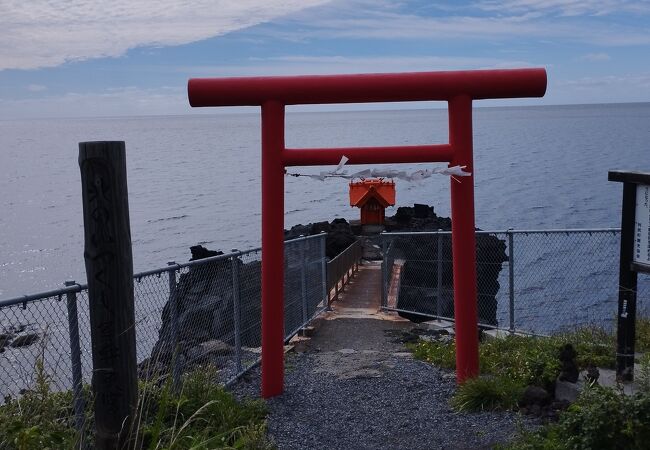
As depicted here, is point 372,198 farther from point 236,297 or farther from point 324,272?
point 236,297

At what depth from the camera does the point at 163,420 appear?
6293 mm

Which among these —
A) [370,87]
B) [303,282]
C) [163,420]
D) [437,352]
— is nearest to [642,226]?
[370,87]

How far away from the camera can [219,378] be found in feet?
28.7

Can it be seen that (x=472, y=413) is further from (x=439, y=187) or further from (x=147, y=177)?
(x=147, y=177)

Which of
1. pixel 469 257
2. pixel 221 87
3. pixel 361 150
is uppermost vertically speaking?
pixel 221 87

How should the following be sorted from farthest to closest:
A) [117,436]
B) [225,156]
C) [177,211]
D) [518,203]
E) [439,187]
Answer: [225,156], [439,187], [177,211], [518,203], [117,436]

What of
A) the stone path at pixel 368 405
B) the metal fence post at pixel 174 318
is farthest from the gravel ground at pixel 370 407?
the metal fence post at pixel 174 318

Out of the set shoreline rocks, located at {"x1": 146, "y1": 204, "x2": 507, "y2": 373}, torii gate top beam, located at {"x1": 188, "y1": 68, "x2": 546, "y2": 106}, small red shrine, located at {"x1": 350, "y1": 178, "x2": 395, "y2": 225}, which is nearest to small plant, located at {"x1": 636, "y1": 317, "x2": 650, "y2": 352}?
torii gate top beam, located at {"x1": 188, "y1": 68, "x2": 546, "y2": 106}

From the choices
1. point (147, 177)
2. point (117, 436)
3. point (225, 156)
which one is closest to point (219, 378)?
point (117, 436)

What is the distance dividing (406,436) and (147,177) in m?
94.0

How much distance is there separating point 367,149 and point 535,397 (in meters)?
2.89

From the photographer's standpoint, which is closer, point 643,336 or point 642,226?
point 642,226

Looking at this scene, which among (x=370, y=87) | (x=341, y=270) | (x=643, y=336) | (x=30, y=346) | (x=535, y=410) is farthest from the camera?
(x=341, y=270)

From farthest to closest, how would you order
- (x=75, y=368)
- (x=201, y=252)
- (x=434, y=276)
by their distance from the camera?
(x=201, y=252)
(x=434, y=276)
(x=75, y=368)
